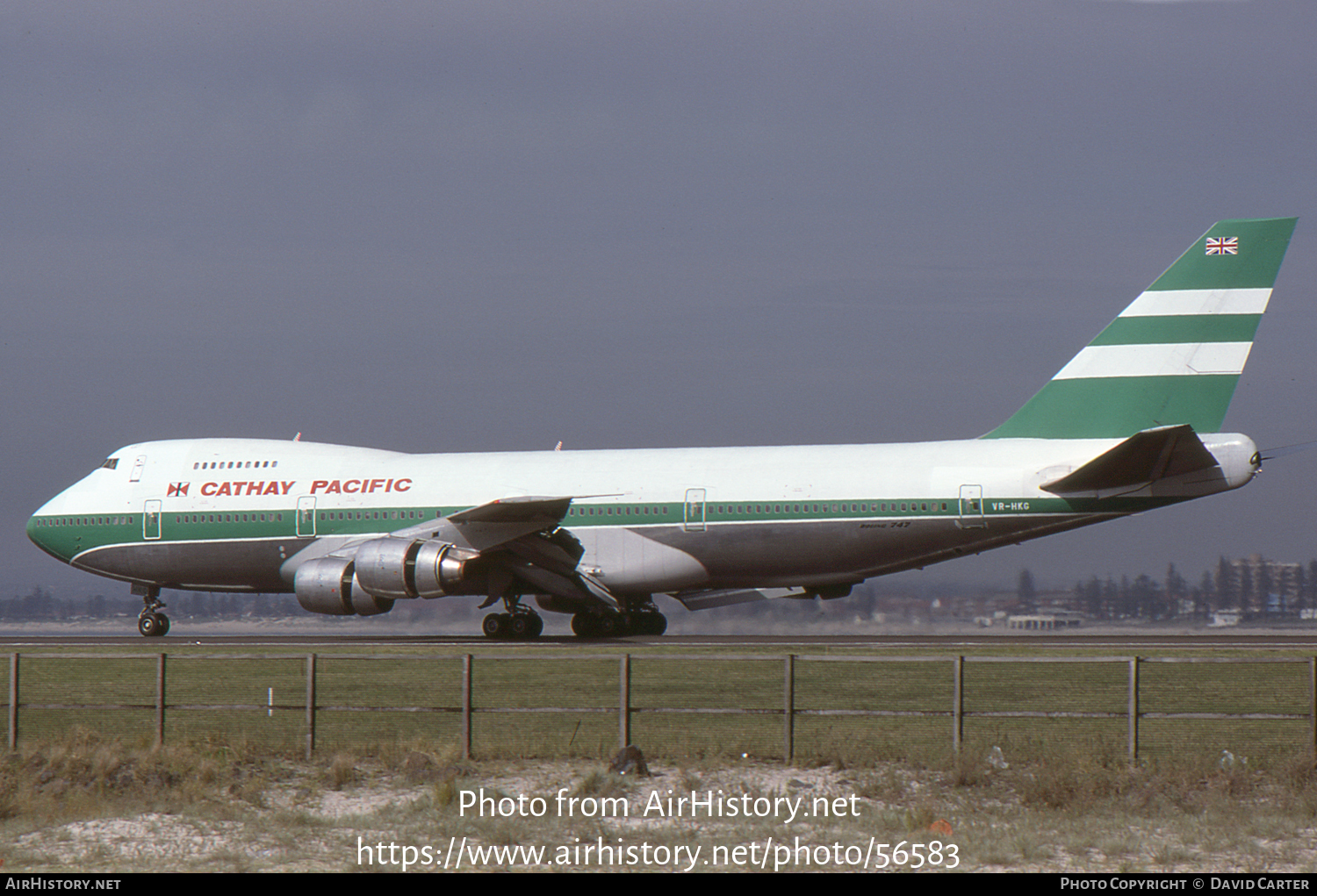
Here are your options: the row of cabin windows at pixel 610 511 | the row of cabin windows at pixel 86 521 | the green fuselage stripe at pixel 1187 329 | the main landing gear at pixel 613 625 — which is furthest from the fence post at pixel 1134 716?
the row of cabin windows at pixel 86 521

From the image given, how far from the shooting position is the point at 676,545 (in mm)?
31078

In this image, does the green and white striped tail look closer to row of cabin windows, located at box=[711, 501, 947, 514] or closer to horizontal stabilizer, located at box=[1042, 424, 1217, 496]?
horizontal stabilizer, located at box=[1042, 424, 1217, 496]

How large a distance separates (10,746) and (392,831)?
5666mm

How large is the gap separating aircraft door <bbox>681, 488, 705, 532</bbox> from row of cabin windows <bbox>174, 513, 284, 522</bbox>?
31.8 ft

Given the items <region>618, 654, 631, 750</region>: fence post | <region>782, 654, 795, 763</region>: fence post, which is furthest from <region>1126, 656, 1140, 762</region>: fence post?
<region>618, 654, 631, 750</region>: fence post

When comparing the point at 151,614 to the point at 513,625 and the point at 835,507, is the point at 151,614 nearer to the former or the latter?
the point at 513,625

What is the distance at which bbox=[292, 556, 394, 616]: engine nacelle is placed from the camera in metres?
30.5

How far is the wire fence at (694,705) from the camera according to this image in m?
15.8

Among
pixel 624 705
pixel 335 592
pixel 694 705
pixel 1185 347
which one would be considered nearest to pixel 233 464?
pixel 335 592

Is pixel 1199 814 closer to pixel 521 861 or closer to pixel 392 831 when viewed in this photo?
pixel 521 861

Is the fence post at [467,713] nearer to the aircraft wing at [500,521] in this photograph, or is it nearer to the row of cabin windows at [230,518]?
the aircraft wing at [500,521]

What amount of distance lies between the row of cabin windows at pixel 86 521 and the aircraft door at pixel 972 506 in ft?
64.7
